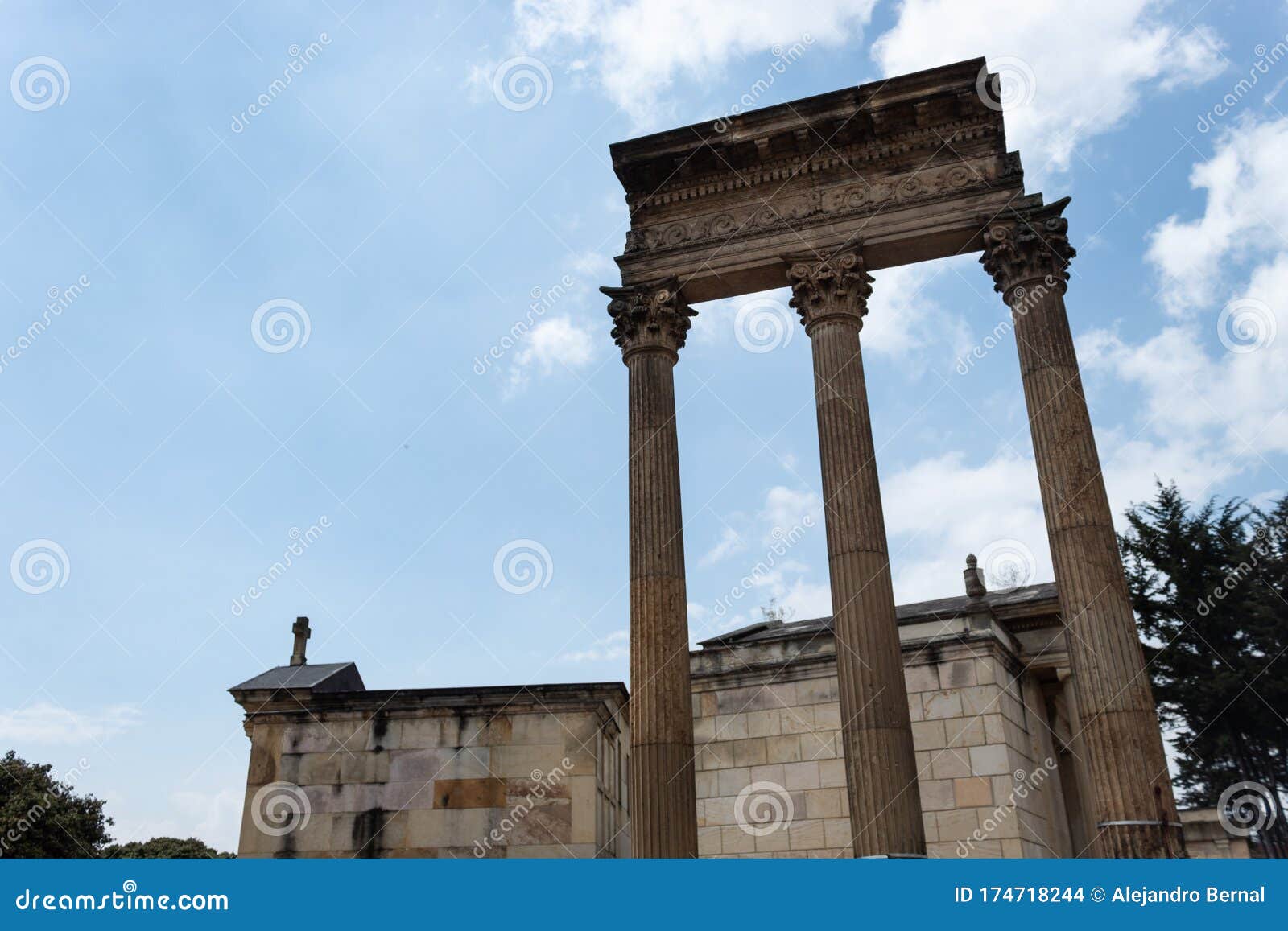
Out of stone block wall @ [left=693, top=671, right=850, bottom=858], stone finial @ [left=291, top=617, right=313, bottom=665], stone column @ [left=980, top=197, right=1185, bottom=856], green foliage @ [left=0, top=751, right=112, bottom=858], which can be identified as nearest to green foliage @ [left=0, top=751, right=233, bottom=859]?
green foliage @ [left=0, top=751, right=112, bottom=858]

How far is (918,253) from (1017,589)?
12.5m

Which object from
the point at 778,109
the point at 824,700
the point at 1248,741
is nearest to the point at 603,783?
the point at 824,700

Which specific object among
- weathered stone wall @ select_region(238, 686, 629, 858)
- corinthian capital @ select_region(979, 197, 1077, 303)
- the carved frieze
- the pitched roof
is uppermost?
the carved frieze

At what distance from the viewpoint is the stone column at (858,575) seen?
50.6 feet

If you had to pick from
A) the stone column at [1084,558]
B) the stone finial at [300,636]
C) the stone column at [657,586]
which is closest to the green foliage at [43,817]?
the stone finial at [300,636]

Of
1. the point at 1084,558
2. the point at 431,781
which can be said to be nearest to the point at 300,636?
the point at 431,781

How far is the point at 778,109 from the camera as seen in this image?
20.5 metres

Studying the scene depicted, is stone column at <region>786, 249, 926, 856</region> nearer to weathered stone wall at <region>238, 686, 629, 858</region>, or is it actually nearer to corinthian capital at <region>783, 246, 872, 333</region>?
corinthian capital at <region>783, 246, 872, 333</region>

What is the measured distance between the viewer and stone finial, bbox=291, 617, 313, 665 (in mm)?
26344

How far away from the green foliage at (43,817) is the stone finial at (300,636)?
88.8 ft

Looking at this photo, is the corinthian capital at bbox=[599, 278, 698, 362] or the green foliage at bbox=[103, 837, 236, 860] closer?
A: the corinthian capital at bbox=[599, 278, 698, 362]

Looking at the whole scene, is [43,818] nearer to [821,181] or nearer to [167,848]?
[167,848]

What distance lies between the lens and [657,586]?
1797 centimetres

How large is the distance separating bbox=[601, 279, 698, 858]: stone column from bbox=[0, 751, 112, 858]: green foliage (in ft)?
132
